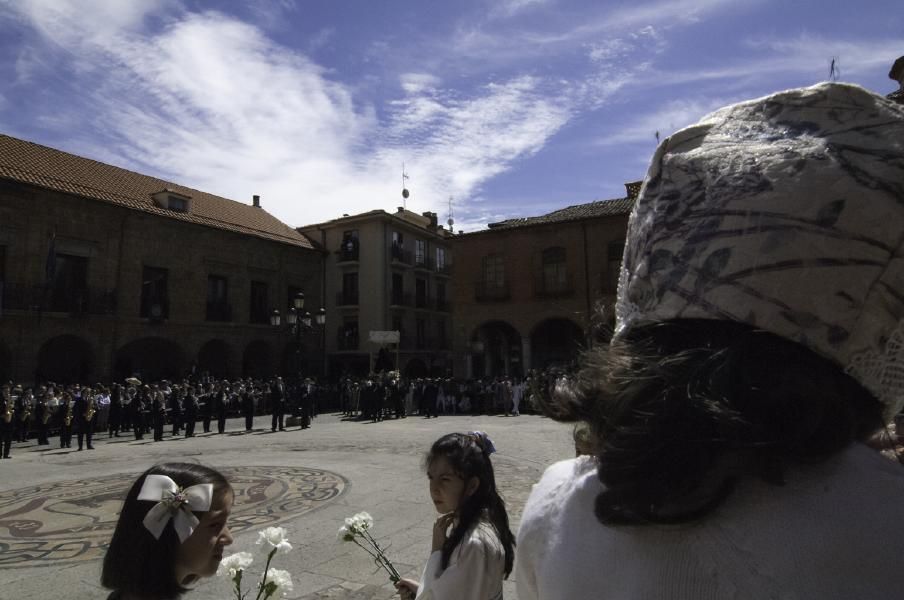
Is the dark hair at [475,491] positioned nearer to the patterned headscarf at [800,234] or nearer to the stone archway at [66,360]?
the patterned headscarf at [800,234]

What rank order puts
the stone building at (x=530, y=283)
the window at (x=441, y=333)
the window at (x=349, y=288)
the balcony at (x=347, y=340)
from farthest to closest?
the window at (x=441, y=333) < the window at (x=349, y=288) < the balcony at (x=347, y=340) < the stone building at (x=530, y=283)

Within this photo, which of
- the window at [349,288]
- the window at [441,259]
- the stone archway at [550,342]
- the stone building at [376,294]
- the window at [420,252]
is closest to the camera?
the stone archway at [550,342]

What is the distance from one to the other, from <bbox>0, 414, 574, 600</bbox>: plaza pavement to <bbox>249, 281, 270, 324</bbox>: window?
12.8 metres

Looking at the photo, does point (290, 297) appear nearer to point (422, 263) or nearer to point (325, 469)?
point (422, 263)

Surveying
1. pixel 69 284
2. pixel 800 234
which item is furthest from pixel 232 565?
pixel 69 284

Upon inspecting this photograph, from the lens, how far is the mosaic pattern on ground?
5121 mm

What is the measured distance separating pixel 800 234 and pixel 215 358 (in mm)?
31120

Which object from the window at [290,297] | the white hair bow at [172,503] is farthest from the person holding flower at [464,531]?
the window at [290,297]

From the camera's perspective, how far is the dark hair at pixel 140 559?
1.80 metres

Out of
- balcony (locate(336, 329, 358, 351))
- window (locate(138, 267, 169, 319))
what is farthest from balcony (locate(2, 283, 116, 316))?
balcony (locate(336, 329, 358, 351))

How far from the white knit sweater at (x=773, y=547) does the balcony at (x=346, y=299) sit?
34.0 m

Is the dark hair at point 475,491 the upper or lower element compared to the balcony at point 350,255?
lower

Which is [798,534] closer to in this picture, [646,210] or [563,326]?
[646,210]

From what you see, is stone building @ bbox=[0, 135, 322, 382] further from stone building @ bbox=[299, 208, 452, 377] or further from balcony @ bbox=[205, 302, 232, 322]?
stone building @ bbox=[299, 208, 452, 377]
